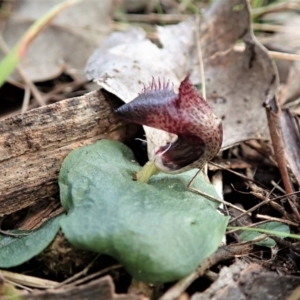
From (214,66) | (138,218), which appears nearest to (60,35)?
(214,66)

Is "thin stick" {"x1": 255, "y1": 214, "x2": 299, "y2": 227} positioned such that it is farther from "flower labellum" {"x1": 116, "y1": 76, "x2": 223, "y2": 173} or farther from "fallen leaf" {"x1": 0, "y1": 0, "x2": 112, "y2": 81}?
"fallen leaf" {"x1": 0, "y1": 0, "x2": 112, "y2": 81}

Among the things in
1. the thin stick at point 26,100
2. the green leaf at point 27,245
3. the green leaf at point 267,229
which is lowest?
the green leaf at point 267,229

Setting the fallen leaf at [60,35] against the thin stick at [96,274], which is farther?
the fallen leaf at [60,35]

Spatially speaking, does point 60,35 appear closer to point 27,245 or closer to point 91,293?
point 27,245

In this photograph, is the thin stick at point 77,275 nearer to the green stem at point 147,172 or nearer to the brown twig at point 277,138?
the green stem at point 147,172

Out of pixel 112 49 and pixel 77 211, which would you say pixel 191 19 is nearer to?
pixel 112 49

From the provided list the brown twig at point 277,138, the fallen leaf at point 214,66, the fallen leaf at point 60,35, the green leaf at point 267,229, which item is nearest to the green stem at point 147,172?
the fallen leaf at point 214,66

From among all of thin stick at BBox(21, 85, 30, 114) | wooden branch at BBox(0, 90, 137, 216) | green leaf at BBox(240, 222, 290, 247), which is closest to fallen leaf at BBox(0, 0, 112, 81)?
thin stick at BBox(21, 85, 30, 114)
